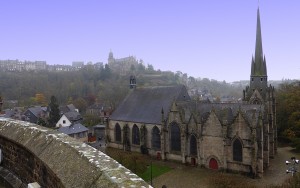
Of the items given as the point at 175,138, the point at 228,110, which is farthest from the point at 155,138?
the point at 228,110

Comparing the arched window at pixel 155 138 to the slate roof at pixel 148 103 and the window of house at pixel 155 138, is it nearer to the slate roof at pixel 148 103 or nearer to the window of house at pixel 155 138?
the window of house at pixel 155 138

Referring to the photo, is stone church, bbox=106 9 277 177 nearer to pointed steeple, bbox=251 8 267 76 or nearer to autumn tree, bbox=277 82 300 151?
pointed steeple, bbox=251 8 267 76

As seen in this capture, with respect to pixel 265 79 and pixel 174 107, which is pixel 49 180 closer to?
pixel 174 107

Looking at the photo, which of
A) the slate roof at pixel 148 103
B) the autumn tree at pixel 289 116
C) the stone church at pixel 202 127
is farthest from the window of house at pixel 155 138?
the autumn tree at pixel 289 116

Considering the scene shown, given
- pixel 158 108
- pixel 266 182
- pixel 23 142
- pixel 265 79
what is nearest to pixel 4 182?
pixel 23 142

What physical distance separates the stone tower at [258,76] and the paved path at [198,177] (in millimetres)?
8470

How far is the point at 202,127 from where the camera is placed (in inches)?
1239

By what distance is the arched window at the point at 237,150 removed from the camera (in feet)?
95.3

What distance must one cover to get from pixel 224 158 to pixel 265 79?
1406 centimetres

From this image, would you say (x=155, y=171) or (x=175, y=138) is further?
(x=175, y=138)

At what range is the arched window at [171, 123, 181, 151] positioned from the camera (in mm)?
34156

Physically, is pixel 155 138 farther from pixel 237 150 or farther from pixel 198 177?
pixel 237 150

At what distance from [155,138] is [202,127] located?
297 inches

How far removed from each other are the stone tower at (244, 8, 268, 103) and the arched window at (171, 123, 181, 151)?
1073 cm
